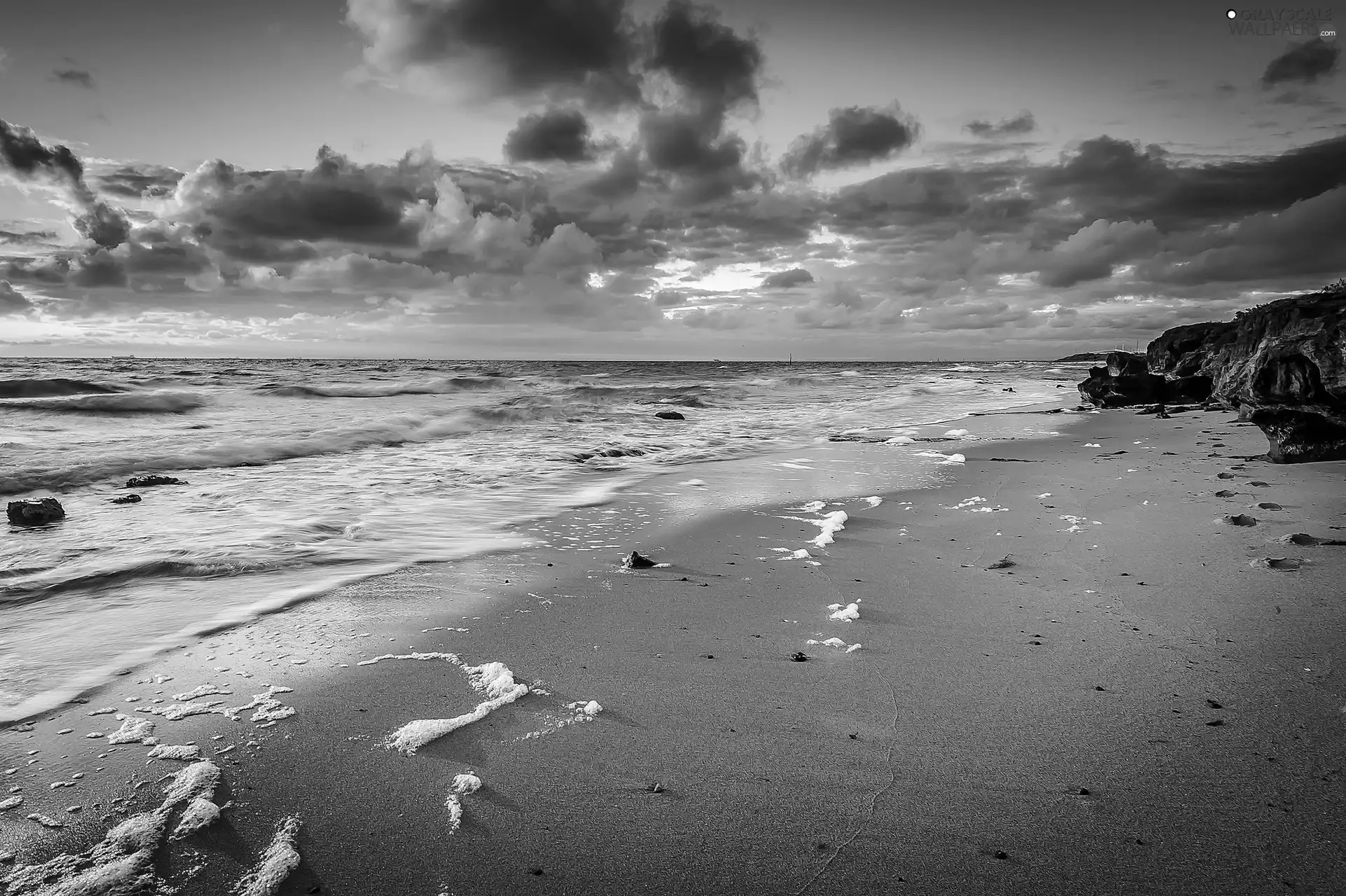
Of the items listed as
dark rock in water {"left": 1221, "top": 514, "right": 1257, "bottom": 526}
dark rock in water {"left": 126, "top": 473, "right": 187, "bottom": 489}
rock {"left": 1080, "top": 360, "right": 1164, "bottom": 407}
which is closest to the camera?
dark rock in water {"left": 1221, "top": 514, "right": 1257, "bottom": 526}

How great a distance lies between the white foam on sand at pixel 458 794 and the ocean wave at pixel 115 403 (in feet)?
83.1

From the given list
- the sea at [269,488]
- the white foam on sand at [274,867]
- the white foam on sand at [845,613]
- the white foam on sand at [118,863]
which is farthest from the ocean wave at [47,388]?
the white foam on sand at [845,613]

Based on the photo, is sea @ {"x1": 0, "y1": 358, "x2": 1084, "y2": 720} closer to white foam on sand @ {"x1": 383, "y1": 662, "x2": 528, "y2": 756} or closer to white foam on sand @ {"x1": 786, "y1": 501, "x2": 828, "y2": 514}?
white foam on sand @ {"x1": 383, "y1": 662, "x2": 528, "y2": 756}

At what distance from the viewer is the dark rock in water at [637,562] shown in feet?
16.0

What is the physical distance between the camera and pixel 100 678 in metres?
3.16

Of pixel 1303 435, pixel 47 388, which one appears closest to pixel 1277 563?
pixel 1303 435

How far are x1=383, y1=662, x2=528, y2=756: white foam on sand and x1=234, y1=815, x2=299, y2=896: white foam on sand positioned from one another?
48 centimetres

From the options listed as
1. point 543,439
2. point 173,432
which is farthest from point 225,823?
point 173,432

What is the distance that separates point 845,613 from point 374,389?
3627cm

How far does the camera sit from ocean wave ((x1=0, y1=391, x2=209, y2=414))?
22266mm

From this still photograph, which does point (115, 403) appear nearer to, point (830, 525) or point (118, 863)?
point (830, 525)

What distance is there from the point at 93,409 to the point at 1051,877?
29.4m

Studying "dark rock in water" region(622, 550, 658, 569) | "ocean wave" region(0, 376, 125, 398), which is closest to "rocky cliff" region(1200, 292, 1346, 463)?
"dark rock in water" region(622, 550, 658, 569)

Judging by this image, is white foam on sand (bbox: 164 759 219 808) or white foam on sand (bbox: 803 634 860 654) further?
white foam on sand (bbox: 803 634 860 654)
